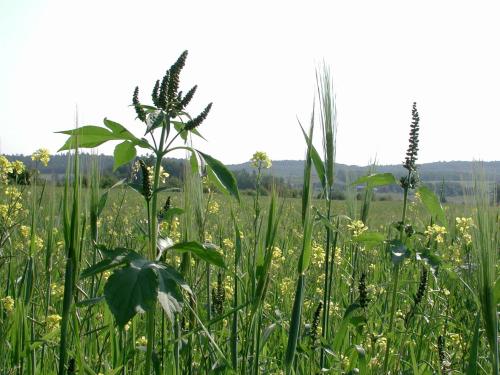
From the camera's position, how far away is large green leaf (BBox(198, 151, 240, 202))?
152 cm

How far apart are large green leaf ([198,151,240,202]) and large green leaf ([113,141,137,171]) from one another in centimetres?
26

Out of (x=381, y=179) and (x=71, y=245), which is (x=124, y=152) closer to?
(x=71, y=245)

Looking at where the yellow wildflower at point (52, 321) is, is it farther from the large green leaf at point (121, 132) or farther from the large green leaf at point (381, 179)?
the large green leaf at point (381, 179)

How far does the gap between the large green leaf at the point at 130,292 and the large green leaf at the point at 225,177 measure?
1.12 ft

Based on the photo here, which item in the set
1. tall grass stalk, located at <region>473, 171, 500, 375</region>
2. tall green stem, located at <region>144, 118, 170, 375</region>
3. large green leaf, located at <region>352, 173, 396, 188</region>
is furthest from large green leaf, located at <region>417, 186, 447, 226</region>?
tall green stem, located at <region>144, 118, 170, 375</region>

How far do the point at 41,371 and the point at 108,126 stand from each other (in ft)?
3.99

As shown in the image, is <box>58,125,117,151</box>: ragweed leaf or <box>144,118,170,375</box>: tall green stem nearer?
<box>144,118,170,375</box>: tall green stem

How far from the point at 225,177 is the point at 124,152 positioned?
352 mm

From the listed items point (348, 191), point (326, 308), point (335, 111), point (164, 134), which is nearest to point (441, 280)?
point (348, 191)

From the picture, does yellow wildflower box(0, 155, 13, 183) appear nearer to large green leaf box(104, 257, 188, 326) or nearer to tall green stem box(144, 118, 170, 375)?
tall green stem box(144, 118, 170, 375)

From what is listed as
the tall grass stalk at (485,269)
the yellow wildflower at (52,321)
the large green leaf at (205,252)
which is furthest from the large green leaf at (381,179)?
the yellow wildflower at (52,321)

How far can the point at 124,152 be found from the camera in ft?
5.50

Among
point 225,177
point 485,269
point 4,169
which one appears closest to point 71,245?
point 225,177

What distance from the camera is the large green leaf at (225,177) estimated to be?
1521mm
